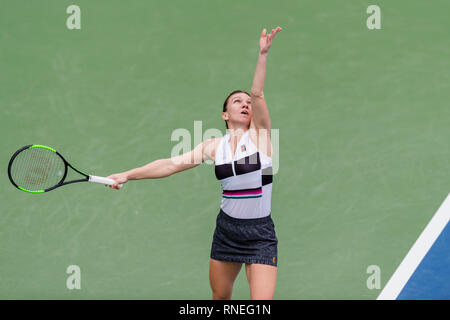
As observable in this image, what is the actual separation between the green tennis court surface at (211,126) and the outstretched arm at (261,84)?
3.88 feet

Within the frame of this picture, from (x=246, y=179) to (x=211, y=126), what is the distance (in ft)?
3.85

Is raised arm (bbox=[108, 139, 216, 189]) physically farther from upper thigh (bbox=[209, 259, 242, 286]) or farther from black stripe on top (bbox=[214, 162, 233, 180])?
upper thigh (bbox=[209, 259, 242, 286])

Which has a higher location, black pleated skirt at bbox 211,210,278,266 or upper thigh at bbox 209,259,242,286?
black pleated skirt at bbox 211,210,278,266

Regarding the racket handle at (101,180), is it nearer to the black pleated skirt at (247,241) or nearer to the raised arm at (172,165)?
the raised arm at (172,165)

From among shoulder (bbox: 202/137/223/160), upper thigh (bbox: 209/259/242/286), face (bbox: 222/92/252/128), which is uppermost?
face (bbox: 222/92/252/128)

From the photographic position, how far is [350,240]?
4.71 metres

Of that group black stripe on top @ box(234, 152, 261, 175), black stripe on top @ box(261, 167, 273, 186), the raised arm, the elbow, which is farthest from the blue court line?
the elbow

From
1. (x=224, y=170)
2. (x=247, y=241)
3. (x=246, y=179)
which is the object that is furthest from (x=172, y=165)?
(x=247, y=241)

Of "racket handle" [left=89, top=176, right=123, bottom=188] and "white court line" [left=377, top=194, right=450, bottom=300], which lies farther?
"white court line" [left=377, top=194, right=450, bottom=300]

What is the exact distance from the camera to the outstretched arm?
341cm

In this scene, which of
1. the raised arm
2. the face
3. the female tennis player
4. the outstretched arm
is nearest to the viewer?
the outstretched arm

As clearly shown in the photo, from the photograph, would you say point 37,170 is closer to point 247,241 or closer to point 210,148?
point 210,148

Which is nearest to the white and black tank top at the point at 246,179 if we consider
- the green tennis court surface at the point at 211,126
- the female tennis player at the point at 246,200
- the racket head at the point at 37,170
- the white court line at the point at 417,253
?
the female tennis player at the point at 246,200

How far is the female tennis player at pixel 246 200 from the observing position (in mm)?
3557
